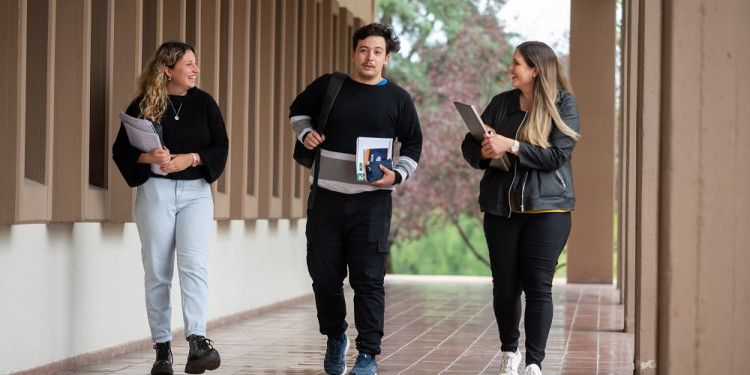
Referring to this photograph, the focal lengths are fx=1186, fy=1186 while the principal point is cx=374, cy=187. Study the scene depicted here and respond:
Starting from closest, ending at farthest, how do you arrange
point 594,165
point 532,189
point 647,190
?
point 532,189
point 647,190
point 594,165

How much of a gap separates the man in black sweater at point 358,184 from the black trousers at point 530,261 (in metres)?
0.52

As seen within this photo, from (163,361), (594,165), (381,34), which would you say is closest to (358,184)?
(381,34)

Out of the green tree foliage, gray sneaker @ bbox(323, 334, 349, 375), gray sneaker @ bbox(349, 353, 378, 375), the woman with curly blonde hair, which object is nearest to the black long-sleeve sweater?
the woman with curly blonde hair

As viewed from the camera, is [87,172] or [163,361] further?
[87,172]

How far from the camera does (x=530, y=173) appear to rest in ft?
17.5

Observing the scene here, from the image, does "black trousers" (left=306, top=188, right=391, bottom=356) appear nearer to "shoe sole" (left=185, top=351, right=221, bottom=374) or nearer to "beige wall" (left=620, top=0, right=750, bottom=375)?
"shoe sole" (left=185, top=351, right=221, bottom=374)

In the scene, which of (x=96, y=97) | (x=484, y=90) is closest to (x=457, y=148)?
(x=484, y=90)

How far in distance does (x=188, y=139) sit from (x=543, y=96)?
1698 millimetres

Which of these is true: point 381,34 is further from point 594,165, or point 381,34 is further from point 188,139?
point 594,165

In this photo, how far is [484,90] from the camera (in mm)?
20328

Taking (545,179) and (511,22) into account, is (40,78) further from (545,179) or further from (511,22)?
(511,22)

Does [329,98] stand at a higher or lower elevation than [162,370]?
higher

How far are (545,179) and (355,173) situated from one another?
0.87 meters

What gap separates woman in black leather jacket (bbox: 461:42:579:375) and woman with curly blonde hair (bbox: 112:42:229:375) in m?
1.30
